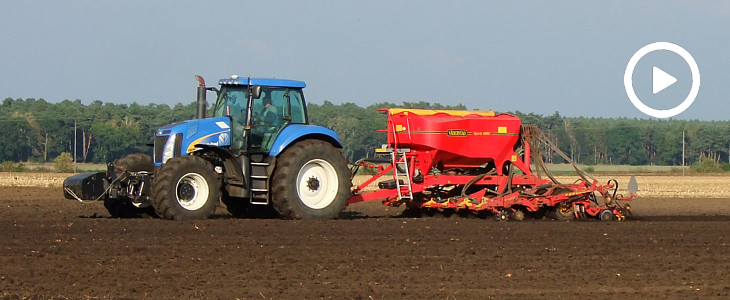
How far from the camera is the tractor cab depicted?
50.3ft

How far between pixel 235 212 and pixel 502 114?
508 cm

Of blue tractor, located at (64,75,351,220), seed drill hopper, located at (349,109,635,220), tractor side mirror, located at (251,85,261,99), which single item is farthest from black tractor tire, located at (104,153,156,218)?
seed drill hopper, located at (349,109,635,220)

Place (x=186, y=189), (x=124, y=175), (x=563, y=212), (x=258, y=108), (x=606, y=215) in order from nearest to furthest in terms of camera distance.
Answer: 1. (x=186, y=189)
2. (x=124, y=175)
3. (x=258, y=108)
4. (x=606, y=215)
5. (x=563, y=212)

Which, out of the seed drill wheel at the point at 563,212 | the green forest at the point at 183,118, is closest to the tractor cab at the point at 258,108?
the seed drill wheel at the point at 563,212

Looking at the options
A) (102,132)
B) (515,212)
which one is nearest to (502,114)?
(515,212)

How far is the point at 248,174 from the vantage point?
50.0 feet

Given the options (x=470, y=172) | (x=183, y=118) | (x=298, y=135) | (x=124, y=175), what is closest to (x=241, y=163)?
(x=298, y=135)

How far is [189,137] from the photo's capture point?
1506 cm

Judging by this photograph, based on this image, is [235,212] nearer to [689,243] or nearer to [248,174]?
[248,174]

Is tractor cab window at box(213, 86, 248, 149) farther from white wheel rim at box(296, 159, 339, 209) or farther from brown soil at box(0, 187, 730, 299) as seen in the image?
brown soil at box(0, 187, 730, 299)

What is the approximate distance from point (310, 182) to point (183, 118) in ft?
113

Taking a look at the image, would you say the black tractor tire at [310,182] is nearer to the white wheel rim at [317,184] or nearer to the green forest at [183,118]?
the white wheel rim at [317,184]

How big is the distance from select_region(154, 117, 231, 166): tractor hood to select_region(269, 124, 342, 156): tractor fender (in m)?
0.76

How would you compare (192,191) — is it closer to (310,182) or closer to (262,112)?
(262,112)
